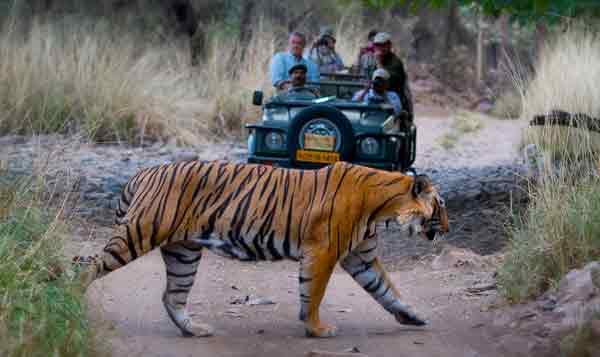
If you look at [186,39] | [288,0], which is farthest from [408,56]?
[186,39]

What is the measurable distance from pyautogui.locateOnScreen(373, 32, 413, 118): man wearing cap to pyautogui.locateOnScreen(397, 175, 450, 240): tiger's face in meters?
4.73

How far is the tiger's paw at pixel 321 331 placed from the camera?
5.76 m

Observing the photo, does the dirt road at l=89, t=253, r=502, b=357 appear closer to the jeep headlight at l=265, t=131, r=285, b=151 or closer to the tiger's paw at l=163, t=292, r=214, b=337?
the tiger's paw at l=163, t=292, r=214, b=337

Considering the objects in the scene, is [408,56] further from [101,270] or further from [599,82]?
[101,270]

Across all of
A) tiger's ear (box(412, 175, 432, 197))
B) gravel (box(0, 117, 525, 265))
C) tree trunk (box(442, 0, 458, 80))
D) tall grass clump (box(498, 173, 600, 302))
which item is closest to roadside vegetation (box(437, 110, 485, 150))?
gravel (box(0, 117, 525, 265))

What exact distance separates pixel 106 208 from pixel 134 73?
512 centimetres

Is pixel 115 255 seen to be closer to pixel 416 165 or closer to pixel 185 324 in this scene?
pixel 185 324

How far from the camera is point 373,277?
6.00 m

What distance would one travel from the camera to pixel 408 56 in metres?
31.3

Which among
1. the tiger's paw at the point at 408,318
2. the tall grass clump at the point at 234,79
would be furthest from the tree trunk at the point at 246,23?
the tiger's paw at the point at 408,318

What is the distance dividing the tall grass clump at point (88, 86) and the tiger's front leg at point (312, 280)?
6971 millimetres

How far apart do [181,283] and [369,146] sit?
3595 millimetres

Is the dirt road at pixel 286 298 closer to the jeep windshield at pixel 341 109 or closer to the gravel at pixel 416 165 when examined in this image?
the gravel at pixel 416 165

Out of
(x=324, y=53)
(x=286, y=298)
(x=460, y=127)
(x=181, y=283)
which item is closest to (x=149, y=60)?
(x=324, y=53)
